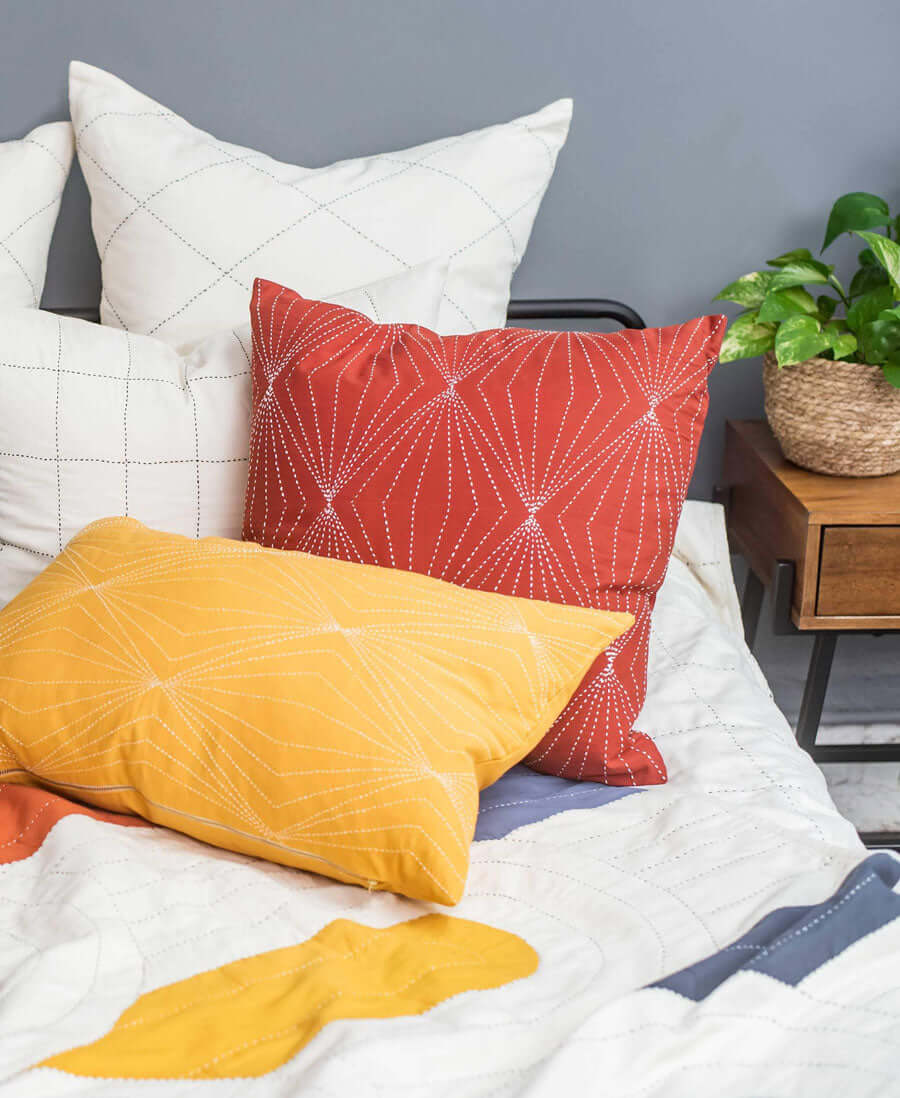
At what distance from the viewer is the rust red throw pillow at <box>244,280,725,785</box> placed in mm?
973

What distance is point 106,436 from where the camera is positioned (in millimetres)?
1149

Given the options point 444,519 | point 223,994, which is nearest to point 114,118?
point 444,519

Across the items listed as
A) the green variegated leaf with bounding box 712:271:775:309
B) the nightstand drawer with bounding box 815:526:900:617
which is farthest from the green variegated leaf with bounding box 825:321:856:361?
the nightstand drawer with bounding box 815:526:900:617

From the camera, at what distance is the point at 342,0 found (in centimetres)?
144

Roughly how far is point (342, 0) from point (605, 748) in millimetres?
1067

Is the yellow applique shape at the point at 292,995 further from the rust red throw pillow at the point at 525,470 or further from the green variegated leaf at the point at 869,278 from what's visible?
the green variegated leaf at the point at 869,278

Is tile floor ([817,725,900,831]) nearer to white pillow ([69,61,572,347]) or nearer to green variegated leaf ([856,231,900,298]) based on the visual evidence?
green variegated leaf ([856,231,900,298])

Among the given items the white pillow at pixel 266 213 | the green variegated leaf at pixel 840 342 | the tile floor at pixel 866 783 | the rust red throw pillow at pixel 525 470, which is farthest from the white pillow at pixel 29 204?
the tile floor at pixel 866 783

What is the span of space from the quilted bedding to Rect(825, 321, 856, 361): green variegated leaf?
1.75ft

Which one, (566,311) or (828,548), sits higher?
(566,311)

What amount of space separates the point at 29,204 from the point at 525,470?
82 cm

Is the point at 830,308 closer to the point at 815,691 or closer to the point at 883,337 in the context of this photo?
the point at 883,337

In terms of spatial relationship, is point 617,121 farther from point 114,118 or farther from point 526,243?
point 114,118

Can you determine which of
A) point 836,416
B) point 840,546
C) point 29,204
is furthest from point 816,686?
point 29,204
